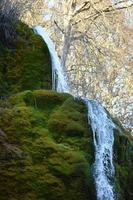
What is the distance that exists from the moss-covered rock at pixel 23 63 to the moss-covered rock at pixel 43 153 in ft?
4.42

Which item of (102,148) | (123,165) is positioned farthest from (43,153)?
(123,165)

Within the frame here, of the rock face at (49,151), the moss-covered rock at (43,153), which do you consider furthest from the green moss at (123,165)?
the moss-covered rock at (43,153)

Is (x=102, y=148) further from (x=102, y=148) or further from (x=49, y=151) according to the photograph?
(x=49, y=151)

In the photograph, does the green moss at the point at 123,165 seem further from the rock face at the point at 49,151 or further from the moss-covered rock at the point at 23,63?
the moss-covered rock at the point at 23,63

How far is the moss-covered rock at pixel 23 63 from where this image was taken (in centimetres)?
719

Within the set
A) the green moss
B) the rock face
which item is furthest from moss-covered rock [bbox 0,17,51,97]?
the green moss

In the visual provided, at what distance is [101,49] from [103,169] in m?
11.8

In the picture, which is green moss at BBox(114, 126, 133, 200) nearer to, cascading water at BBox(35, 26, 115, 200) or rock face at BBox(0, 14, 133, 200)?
rock face at BBox(0, 14, 133, 200)

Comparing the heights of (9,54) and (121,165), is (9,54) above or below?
above

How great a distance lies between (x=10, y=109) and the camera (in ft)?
17.7

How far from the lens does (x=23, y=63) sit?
745 cm

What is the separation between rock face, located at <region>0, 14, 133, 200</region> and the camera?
470 cm

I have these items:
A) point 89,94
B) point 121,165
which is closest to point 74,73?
point 89,94

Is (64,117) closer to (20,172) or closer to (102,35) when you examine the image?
(20,172)
